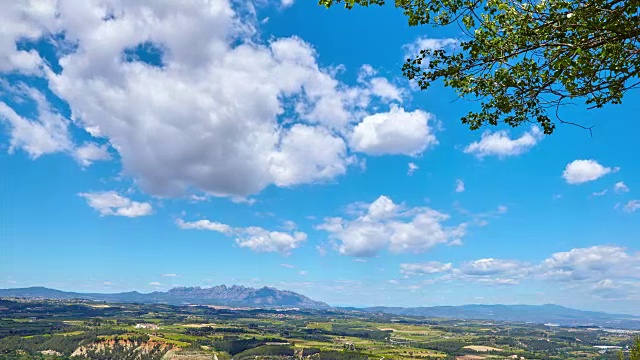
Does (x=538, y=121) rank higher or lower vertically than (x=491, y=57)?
lower

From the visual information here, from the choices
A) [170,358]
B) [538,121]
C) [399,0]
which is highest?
[399,0]

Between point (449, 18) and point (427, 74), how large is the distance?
1.63 m

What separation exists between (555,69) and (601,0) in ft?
5.57

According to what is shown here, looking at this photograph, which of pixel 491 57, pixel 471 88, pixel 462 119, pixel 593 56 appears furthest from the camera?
pixel 462 119

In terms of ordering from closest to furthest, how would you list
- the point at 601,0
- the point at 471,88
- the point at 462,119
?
1. the point at 601,0
2. the point at 471,88
3. the point at 462,119

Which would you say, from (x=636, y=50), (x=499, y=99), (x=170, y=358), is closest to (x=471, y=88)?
(x=499, y=99)

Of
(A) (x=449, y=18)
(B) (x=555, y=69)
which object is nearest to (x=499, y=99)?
(B) (x=555, y=69)

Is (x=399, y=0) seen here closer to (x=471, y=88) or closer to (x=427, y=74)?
(x=427, y=74)

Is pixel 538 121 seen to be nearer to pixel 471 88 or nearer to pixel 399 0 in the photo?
pixel 471 88

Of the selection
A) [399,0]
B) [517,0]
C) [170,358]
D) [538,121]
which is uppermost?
[399,0]

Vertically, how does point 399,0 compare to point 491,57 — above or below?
above

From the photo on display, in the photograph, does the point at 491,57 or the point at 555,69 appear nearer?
the point at 555,69

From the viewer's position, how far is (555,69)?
10.4m

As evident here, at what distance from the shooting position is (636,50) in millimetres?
9820
